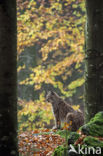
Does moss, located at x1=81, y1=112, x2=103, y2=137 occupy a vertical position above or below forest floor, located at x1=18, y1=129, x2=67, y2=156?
above

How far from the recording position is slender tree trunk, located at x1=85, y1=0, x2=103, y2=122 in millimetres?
5629

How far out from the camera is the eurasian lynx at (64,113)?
786 centimetres

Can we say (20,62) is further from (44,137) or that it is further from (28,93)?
(44,137)

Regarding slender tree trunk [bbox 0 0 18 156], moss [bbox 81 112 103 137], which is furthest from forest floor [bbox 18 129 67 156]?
slender tree trunk [bbox 0 0 18 156]

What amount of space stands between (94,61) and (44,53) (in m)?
13.0

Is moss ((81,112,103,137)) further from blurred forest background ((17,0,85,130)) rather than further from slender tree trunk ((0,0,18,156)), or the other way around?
blurred forest background ((17,0,85,130))

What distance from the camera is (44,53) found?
727 inches

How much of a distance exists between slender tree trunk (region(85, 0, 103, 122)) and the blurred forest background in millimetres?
6239

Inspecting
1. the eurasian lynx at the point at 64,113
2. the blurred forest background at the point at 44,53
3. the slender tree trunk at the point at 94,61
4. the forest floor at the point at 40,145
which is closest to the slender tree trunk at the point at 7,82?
the forest floor at the point at 40,145

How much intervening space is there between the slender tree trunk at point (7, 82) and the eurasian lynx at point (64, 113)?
4114 mm

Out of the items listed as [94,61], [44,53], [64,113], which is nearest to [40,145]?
[94,61]

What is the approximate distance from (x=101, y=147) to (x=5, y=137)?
1481mm

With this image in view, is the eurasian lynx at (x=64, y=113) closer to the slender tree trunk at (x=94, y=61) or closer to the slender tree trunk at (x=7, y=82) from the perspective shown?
the slender tree trunk at (x=94, y=61)

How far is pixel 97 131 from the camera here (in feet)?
13.1
